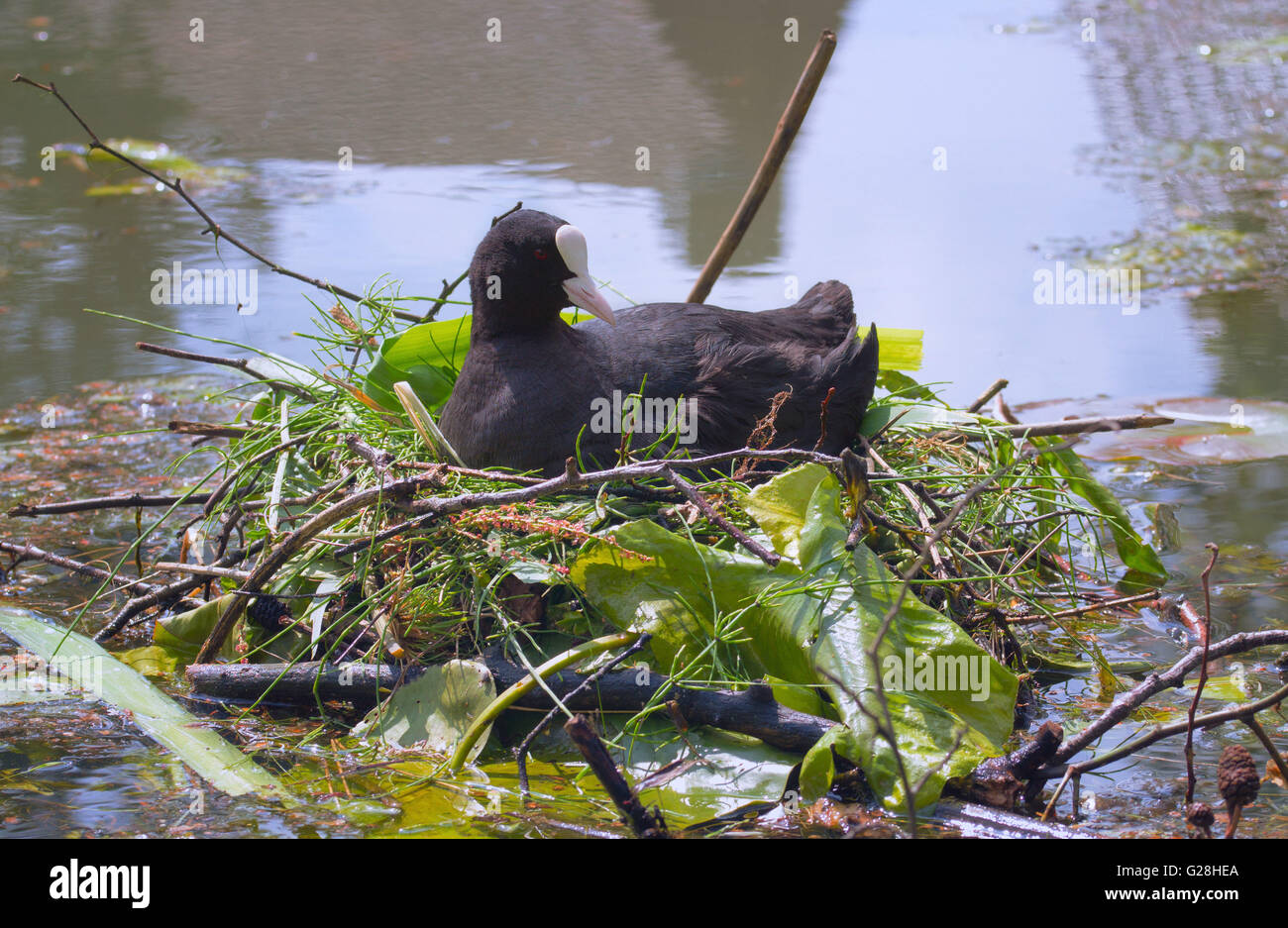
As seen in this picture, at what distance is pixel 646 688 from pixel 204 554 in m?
1.61

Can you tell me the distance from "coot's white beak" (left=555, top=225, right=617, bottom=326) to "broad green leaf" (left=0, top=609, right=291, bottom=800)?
137 cm

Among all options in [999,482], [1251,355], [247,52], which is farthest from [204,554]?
[247,52]

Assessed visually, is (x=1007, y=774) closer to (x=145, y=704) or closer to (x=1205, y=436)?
(x=145, y=704)

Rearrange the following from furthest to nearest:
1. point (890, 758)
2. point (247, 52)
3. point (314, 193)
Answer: point (247, 52), point (314, 193), point (890, 758)

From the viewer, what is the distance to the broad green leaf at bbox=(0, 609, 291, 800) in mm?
2729

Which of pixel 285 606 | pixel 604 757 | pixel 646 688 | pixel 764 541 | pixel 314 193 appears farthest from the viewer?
pixel 314 193

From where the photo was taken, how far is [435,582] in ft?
9.97

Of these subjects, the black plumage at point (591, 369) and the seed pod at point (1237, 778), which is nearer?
the seed pod at point (1237, 778)

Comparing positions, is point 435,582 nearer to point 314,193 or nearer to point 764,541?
point 764,541

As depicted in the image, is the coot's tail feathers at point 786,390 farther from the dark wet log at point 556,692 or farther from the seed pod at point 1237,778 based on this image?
the seed pod at point 1237,778
